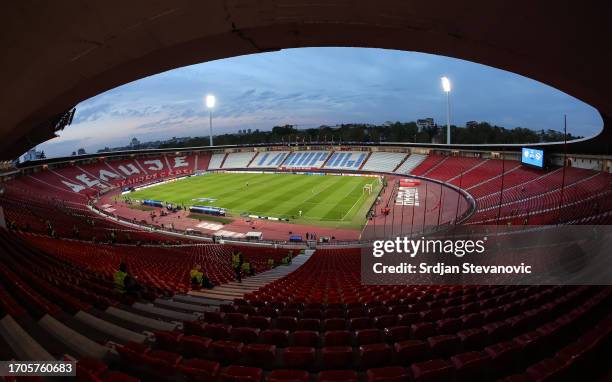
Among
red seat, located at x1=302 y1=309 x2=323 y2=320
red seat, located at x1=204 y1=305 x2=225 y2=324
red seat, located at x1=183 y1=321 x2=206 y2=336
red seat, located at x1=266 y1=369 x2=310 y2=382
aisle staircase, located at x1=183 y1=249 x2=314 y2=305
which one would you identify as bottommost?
aisle staircase, located at x1=183 y1=249 x2=314 y2=305

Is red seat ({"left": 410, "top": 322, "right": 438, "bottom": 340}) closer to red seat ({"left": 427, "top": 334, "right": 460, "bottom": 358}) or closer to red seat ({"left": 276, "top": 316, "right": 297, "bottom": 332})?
red seat ({"left": 427, "top": 334, "right": 460, "bottom": 358})

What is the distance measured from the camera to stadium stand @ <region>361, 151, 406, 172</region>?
211 feet

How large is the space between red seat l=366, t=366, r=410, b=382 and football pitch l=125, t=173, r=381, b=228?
1131 inches

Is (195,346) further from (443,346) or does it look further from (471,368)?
(471,368)

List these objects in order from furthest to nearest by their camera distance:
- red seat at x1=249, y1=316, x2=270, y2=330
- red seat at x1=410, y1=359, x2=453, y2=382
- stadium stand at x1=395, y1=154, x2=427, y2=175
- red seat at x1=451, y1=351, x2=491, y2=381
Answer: stadium stand at x1=395, y1=154, x2=427, y2=175 → red seat at x1=249, y1=316, x2=270, y2=330 → red seat at x1=451, y1=351, x2=491, y2=381 → red seat at x1=410, y1=359, x2=453, y2=382

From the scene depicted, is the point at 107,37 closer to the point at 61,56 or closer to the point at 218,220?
the point at 61,56

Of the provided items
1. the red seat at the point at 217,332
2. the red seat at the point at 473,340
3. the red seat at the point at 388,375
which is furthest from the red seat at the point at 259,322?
the red seat at the point at 473,340

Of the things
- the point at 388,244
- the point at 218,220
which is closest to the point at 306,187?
the point at 218,220

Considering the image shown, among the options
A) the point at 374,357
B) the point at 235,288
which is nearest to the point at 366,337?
the point at 374,357

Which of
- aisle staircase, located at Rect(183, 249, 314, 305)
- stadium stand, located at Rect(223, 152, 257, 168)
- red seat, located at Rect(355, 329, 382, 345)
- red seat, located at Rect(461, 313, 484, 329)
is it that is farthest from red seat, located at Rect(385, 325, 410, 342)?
stadium stand, located at Rect(223, 152, 257, 168)

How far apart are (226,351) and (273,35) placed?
4.61 meters

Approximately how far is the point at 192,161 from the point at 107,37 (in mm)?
75758

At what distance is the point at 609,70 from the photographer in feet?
13.7

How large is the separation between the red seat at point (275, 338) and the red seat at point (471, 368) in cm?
235
